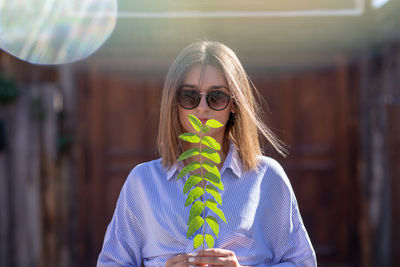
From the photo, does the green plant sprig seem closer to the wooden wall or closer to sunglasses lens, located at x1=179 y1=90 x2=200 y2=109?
sunglasses lens, located at x1=179 y1=90 x2=200 y2=109

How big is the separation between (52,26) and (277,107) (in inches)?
82.8

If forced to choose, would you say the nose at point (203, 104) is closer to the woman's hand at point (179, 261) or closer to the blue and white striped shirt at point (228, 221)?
the blue and white striped shirt at point (228, 221)

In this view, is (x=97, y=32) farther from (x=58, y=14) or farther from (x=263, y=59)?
(x=263, y=59)

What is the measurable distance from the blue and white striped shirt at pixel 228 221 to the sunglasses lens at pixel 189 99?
0.24 meters

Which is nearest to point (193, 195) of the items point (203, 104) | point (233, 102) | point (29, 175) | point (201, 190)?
point (201, 190)

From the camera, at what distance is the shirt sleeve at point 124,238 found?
1734 millimetres

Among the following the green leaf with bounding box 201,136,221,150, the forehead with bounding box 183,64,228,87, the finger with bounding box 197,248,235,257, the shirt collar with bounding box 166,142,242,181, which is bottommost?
the finger with bounding box 197,248,235,257

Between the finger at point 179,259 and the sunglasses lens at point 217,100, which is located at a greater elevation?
the sunglasses lens at point 217,100

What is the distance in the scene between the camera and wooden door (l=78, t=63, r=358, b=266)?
4395 mm

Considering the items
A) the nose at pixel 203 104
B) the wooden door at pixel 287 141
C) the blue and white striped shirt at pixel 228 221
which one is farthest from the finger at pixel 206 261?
the wooden door at pixel 287 141

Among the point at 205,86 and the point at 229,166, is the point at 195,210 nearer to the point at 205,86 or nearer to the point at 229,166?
the point at 229,166

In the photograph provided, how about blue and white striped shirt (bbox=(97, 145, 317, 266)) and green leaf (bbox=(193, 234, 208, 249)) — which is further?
blue and white striped shirt (bbox=(97, 145, 317, 266))

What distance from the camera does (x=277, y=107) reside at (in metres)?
4.48

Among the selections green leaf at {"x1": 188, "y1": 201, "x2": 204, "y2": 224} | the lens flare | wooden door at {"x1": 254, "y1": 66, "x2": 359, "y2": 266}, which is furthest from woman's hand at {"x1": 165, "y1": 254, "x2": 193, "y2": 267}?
wooden door at {"x1": 254, "y1": 66, "x2": 359, "y2": 266}
